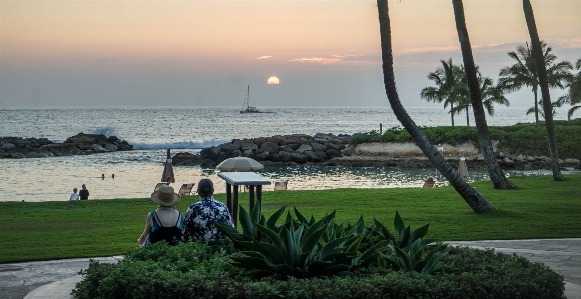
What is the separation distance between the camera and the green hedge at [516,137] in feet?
151

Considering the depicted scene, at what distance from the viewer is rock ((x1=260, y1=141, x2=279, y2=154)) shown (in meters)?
54.6

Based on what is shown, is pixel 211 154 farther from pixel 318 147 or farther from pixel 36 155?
pixel 36 155

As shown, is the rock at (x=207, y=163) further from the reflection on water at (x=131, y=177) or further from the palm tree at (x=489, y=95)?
the palm tree at (x=489, y=95)

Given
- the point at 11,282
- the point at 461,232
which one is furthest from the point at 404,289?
the point at 461,232

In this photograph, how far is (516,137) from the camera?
49.7 meters

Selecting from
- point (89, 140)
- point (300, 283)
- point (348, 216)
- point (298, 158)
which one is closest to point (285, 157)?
point (298, 158)

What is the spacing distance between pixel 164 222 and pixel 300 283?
106 inches

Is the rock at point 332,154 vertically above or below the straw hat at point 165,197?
below

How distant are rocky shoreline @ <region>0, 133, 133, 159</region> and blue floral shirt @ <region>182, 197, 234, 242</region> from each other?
2264 inches

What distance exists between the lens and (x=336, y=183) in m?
36.5

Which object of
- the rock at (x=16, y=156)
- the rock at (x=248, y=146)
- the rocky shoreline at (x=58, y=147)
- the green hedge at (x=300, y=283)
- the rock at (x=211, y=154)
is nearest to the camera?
the green hedge at (x=300, y=283)

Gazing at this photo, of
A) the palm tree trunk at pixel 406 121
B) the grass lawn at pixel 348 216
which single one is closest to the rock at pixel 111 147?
the grass lawn at pixel 348 216

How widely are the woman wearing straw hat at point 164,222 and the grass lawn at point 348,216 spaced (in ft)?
9.78

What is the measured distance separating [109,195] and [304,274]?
26.5 meters
